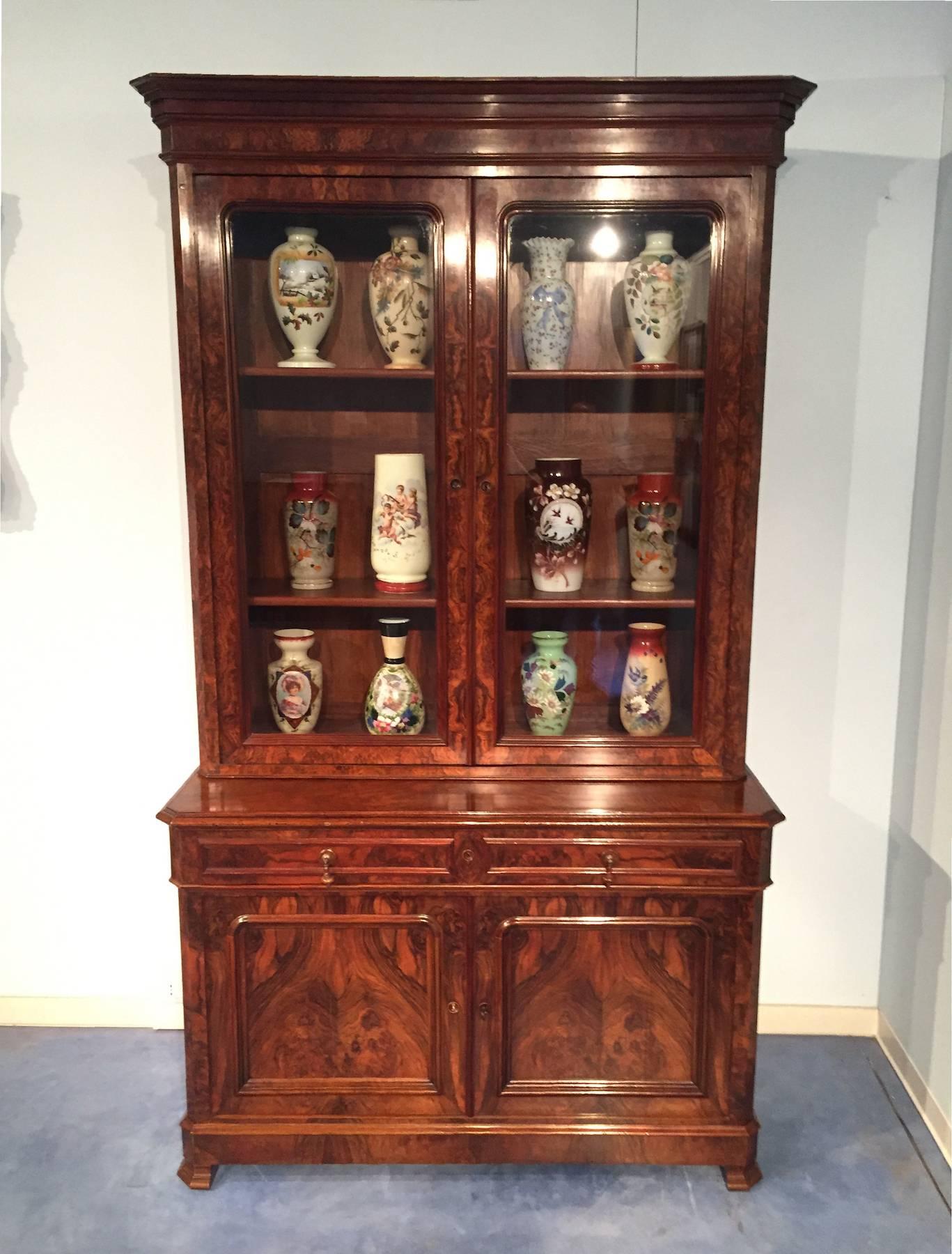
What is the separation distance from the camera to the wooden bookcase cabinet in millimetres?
1748

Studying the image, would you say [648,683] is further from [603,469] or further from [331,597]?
[331,597]

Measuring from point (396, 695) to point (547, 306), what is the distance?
79 cm

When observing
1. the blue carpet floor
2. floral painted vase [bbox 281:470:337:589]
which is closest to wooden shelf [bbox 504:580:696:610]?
floral painted vase [bbox 281:470:337:589]

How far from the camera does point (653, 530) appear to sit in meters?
1.93

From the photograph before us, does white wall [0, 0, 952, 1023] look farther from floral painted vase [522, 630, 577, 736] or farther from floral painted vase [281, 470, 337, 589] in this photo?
floral painted vase [522, 630, 577, 736]

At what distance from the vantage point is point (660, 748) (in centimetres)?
192

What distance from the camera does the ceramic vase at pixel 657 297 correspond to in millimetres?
1812

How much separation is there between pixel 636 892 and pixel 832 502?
3.25ft

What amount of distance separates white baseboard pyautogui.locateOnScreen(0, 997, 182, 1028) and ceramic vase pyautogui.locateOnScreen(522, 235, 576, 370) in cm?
174

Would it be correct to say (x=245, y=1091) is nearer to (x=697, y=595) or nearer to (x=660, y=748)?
(x=660, y=748)

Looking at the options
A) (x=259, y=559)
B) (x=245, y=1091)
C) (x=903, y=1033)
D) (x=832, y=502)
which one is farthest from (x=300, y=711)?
(x=903, y=1033)

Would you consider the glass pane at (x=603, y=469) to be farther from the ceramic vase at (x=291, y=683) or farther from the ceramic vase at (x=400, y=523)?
the ceramic vase at (x=291, y=683)

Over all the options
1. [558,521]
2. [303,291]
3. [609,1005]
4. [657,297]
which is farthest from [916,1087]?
[303,291]

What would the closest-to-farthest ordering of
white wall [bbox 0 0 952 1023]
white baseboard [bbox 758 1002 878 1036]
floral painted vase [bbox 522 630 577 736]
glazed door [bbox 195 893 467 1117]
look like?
glazed door [bbox 195 893 467 1117] < floral painted vase [bbox 522 630 577 736] < white wall [bbox 0 0 952 1023] < white baseboard [bbox 758 1002 878 1036]
